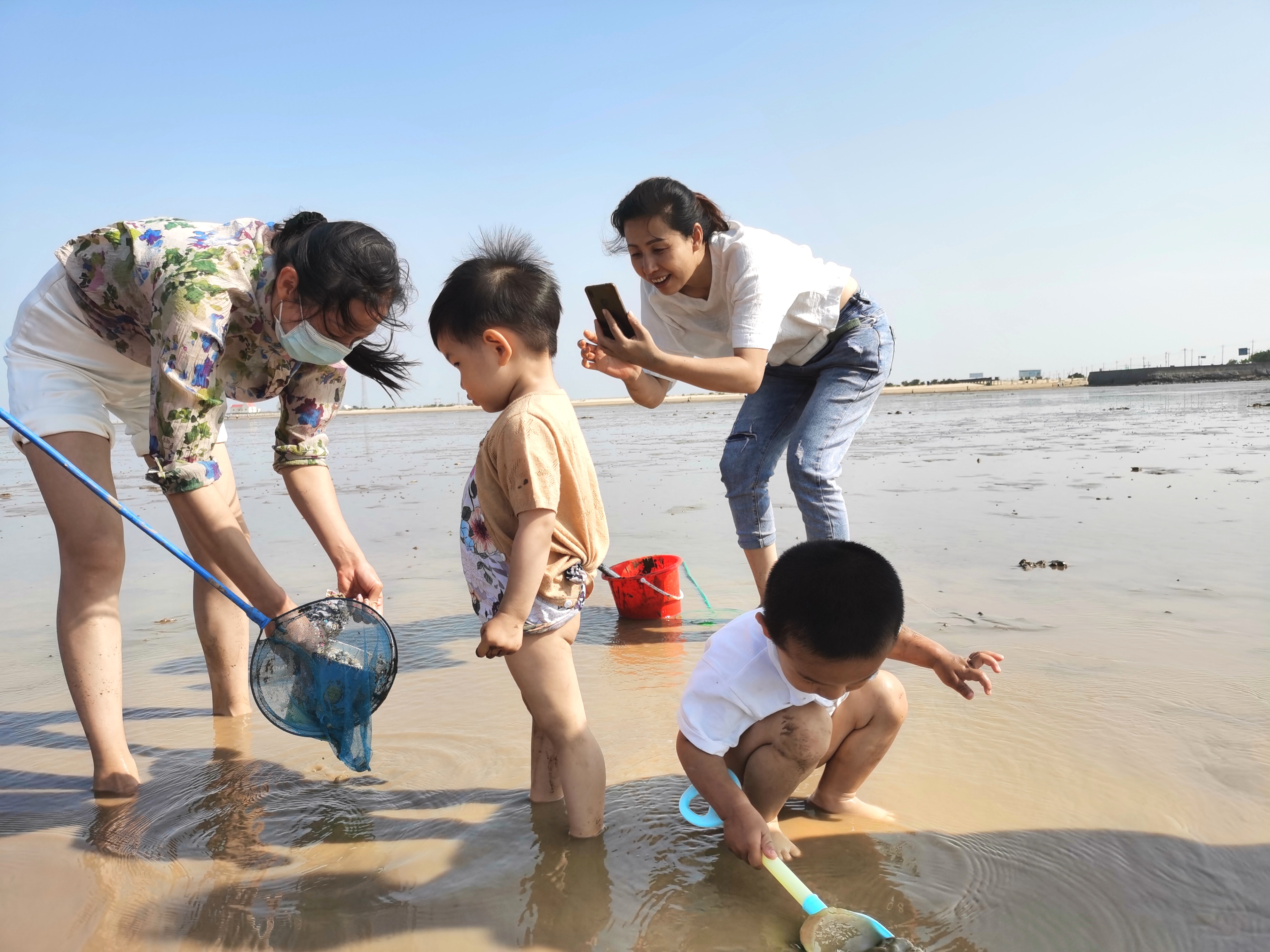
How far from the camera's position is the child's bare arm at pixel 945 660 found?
204 centimetres

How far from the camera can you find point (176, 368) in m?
2.31

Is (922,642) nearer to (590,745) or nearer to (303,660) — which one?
(590,745)

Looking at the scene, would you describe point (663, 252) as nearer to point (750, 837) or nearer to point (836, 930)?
point (750, 837)

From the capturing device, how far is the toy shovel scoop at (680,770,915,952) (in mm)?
1647

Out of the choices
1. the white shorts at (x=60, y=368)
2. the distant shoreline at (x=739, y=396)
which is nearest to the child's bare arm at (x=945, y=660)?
the white shorts at (x=60, y=368)

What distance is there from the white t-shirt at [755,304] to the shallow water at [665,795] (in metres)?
1.24

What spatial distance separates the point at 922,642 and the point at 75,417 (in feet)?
7.81

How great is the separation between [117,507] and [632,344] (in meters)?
1.44

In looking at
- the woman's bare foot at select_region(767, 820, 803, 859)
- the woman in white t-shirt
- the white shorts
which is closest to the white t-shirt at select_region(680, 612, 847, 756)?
the woman's bare foot at select_region(767, 820, 803, 859)

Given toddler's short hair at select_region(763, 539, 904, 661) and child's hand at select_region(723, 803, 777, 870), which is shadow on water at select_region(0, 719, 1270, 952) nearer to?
child's hand at select_region(723, 803, 777, 870)

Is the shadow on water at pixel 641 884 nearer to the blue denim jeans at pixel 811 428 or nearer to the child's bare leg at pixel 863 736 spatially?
the child's bare leg at pixel 863 736

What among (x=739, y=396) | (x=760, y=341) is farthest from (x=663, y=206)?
(x=739, y=396)

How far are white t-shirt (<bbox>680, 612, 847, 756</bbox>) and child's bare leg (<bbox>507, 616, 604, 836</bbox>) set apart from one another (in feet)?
0.82

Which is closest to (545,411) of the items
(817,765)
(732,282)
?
(817,765)
